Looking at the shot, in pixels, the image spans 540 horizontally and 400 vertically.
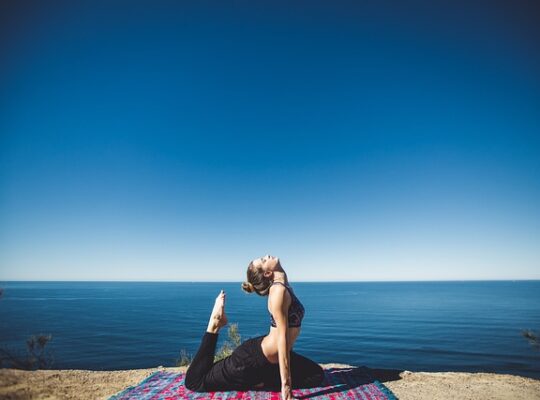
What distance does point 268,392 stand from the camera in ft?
15.8

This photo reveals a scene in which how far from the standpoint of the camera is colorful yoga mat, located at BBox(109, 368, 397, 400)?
4.63 meters

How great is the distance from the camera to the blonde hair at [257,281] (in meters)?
4.46

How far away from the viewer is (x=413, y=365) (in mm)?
19844

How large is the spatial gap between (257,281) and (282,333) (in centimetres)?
80

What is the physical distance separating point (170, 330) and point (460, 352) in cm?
2966

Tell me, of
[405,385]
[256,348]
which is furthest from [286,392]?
[405,385]

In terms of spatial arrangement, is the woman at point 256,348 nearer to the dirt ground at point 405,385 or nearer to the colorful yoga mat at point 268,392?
the colorful yoga mat at point 268,392

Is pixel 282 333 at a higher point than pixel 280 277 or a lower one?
lower

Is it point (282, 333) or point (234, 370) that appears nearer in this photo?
point (282, 333)

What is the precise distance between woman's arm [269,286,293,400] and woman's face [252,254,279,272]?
343mm

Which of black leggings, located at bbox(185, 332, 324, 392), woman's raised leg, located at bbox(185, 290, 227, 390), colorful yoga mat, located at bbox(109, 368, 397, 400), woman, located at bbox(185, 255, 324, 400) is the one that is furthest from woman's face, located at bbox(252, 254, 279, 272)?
colorful yoga mat, located at bbox(109, 368, 397, 400)

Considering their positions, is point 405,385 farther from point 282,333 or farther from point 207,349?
point 207,349

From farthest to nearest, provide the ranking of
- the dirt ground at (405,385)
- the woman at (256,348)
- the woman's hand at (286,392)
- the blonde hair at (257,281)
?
the dirt ground at (405,385) < the blonde hair at (257,281) < the woman at (256,348) < the woman's hand at (286,392)

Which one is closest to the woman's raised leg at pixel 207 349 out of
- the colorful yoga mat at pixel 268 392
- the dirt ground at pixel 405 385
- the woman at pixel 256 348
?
the woman at pixel 256 348
